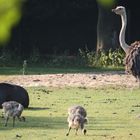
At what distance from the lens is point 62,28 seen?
3272 cm

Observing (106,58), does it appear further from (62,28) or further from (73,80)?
(73,80)

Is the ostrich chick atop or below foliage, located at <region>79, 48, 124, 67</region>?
below

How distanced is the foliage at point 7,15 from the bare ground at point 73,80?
16529 mm

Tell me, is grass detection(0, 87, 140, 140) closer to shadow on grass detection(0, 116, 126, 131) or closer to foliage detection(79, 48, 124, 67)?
shadow on grass detection(0, 116, 126, 131)

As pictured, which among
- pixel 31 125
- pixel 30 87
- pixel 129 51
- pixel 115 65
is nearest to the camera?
pixel 31 125

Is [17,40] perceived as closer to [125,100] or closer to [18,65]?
[18,65]

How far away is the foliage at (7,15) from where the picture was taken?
291 centimetres

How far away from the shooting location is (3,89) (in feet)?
42.0

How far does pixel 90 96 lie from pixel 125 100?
4.63ft

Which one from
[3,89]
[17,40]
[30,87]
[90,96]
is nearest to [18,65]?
[17,40]

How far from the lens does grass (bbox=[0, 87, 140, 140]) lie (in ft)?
29.0

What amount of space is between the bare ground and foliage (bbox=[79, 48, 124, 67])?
20.4 ft

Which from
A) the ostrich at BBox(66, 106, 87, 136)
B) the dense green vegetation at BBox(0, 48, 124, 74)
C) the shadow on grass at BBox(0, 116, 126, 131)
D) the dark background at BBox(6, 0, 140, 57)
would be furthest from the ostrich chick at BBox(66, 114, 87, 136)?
the dark background at BBox(6, 0, 140, 57)

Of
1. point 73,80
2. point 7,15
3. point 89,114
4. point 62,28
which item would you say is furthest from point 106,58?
point 7,15
